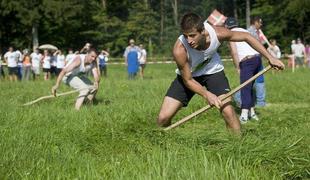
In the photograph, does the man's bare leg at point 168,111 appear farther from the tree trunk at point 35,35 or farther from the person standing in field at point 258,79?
the tree trunk at point 35,35

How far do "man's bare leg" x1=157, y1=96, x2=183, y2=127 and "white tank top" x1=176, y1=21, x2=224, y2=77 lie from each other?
37cm

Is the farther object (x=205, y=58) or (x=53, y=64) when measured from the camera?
A: (x=53, y=64)

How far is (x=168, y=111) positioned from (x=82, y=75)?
5267 millimetres

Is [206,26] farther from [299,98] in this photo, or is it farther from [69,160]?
[299,98]

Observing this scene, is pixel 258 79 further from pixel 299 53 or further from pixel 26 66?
pixel 299 53

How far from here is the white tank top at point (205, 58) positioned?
6.59 m

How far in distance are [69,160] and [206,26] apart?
2448 mm

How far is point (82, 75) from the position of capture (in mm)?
11969

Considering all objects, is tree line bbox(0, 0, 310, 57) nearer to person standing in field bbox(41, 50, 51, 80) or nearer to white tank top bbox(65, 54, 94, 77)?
person standing in field bbox(41, 50, 51, 80)


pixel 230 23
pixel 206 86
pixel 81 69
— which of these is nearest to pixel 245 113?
pixel 230 23

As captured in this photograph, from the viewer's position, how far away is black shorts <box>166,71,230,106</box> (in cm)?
686

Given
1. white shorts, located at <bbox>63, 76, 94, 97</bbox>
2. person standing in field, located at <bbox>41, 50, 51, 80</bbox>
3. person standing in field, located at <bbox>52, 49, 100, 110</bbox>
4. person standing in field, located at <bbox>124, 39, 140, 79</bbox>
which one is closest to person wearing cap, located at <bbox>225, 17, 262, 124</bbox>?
person standing in field, located at <bbox>52, 49, 100, 110</bbox>

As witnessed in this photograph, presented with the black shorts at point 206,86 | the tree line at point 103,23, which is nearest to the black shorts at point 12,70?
the black shorts at point 206,86

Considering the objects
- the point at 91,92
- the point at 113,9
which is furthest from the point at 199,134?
the point at 113,9
